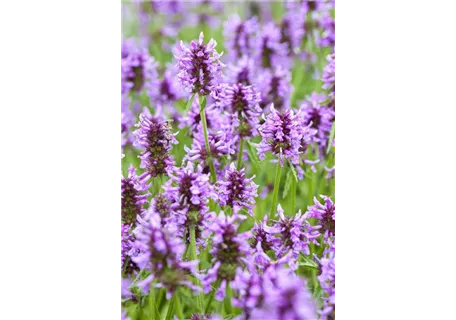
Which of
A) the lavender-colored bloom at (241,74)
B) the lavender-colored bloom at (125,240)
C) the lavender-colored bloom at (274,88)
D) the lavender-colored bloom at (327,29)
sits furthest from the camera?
the lavender-colored bloom at (327,29)

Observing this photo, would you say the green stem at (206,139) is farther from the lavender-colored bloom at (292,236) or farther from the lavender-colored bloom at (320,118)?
the lavender-colored bloom at (320,118)

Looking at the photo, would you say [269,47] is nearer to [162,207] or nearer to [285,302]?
[162,207]

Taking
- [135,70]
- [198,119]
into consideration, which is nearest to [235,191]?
[198,119]

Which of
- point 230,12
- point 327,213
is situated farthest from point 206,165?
point 230,12

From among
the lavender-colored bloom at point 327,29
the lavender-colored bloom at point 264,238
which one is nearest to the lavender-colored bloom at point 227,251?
the lavender-colored bloom at point 264,238

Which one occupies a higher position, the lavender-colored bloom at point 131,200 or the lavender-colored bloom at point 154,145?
the lavender-colored bloom at point 154,145

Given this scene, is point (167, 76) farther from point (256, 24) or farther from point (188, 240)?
point (188, 240)
